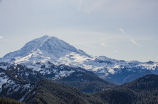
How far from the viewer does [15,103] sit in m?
175

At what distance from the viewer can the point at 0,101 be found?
168 metres

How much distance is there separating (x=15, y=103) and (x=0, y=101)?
1286 centimetres
